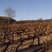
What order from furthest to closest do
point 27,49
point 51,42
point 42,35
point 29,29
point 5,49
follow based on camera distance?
point 29,29 < point 42,35 < point 51,42 < point 27,49 < point 5,49

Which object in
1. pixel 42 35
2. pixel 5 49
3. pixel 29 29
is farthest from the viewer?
pixel 29 29

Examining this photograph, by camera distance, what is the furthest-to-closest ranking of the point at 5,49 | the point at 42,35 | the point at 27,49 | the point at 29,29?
the point at 29,29, the point at 42,35, the point at 27,49, the point at 5,49

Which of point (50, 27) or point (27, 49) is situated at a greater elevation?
point (50, 27)

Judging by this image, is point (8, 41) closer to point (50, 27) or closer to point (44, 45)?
point (44, 45)

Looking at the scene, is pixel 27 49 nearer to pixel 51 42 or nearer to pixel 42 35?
pixel 51 42

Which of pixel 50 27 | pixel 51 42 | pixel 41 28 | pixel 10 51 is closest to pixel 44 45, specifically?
pixel 51 42

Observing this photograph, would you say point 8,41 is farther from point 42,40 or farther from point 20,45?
point 42,40

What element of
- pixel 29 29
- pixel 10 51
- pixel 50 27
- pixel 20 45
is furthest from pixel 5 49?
pixel 50 27

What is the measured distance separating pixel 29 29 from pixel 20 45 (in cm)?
236

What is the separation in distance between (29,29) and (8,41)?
2.46 meters

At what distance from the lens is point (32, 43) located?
24.8ft

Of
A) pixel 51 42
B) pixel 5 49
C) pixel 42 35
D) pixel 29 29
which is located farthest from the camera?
pixel 29 29

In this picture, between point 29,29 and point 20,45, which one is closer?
point 20,45

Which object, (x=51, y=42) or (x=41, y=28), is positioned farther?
(x=41, y=28)
